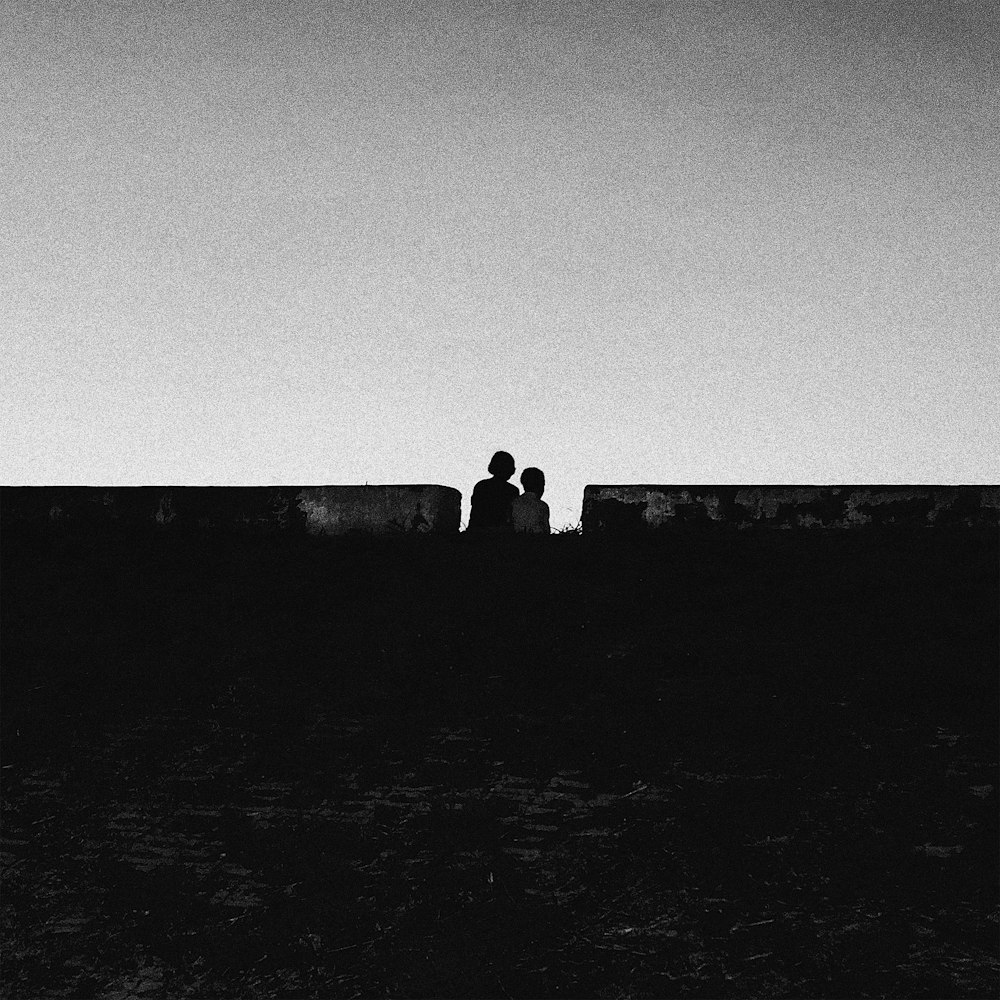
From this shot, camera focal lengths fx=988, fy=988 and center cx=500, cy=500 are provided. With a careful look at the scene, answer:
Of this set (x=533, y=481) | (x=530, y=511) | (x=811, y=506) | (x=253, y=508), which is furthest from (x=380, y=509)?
(x=811, y=506)

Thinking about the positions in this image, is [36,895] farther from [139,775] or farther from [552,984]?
[552,984]

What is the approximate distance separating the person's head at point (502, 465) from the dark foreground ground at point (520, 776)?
1359 millimetres

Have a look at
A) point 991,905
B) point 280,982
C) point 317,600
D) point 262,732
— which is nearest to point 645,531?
point 317,600

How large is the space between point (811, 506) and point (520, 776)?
110 inches

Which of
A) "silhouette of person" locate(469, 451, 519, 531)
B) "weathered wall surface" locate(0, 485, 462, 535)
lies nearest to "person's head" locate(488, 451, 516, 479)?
"silhouette of person" locate(469, 451, 519, 531)

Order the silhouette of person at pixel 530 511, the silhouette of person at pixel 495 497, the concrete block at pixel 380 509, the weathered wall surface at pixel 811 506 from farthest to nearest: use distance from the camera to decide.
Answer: the silhouette of person at pixel 495 497 → the silhouette of person at pixel 530 511 → the concrete block at pixel 380 509 → the weathered wall surface at pixel 811 506

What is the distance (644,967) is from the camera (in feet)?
10.9

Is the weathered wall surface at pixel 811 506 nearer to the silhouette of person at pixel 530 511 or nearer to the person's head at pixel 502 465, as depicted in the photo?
the silhouette of person at pixel 530 511

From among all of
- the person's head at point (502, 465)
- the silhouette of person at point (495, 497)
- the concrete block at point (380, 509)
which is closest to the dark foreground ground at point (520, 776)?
the concrete block at point (380, 509)

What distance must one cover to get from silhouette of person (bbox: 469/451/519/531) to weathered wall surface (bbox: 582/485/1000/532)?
1095 mm

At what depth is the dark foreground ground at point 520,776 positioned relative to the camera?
346cm

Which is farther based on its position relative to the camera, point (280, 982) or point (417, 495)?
point (417, 495)

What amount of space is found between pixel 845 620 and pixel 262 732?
116 inches

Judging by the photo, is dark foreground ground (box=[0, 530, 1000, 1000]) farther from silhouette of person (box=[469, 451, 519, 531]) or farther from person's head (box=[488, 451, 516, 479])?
person's head (box=[488, 451, 516, 479])
